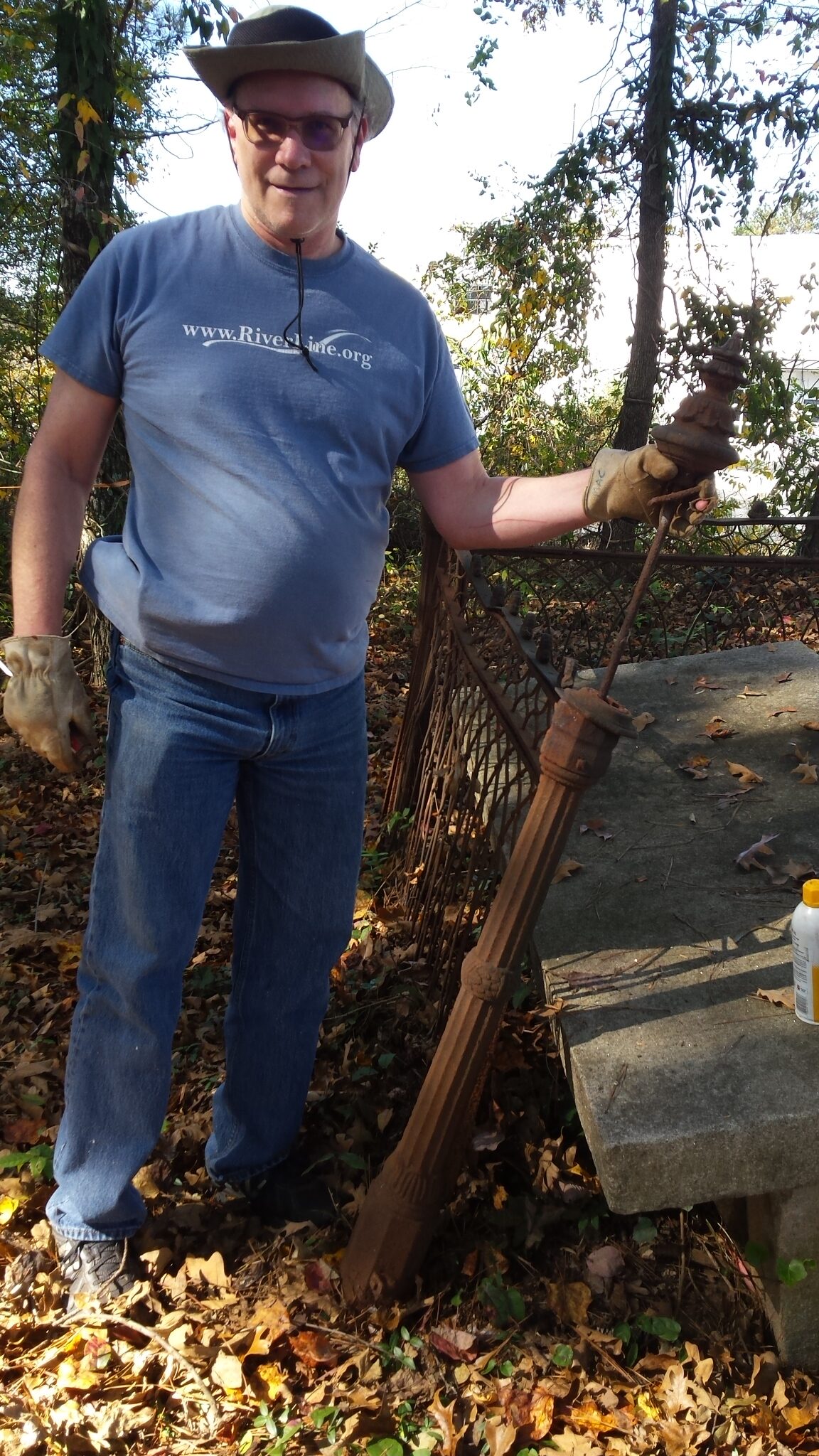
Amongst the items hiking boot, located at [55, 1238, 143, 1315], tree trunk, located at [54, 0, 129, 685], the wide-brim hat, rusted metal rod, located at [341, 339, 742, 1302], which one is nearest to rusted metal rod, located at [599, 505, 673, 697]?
rusted metal rod, located at [341, 339, 742, 1302]

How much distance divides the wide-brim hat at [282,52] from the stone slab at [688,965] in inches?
77.3

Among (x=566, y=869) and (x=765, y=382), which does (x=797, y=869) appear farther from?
(x=765, y=382)

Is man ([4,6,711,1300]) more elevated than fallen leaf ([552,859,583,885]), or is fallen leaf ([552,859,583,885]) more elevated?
man ([4,6,711,1300])

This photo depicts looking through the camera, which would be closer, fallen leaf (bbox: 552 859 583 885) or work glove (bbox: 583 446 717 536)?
work glove (bbox: 583 446 717 536)

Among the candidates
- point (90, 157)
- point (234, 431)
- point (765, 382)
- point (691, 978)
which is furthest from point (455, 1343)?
point (765, 382)

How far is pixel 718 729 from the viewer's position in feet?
12.3

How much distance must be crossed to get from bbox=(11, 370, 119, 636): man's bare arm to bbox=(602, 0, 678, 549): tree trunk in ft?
21.7

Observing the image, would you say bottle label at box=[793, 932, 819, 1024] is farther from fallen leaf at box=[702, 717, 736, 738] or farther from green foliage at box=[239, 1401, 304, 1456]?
fallen leaf at box=[702, 717, 736, 738]

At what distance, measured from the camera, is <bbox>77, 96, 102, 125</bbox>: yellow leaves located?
205 inches

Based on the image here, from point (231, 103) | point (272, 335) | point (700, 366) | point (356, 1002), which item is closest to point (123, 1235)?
point (356, 1002)

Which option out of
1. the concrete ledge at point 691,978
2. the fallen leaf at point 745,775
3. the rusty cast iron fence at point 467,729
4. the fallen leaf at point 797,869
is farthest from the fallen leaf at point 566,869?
the fallen leaf at point 745,775

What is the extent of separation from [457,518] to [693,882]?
1208 millimetres

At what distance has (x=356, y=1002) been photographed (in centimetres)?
334

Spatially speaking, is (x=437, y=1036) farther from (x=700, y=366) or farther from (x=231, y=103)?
(x=231, y=103)
